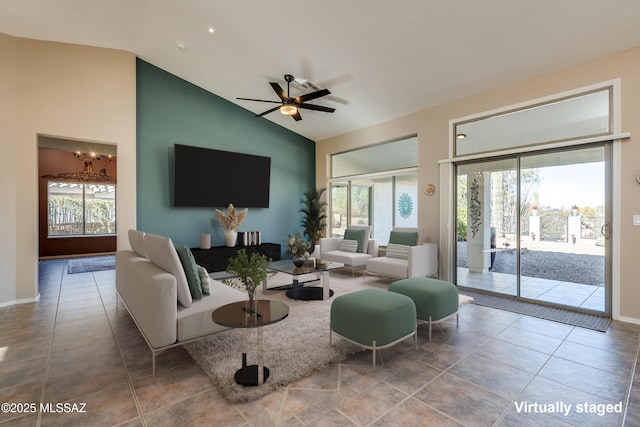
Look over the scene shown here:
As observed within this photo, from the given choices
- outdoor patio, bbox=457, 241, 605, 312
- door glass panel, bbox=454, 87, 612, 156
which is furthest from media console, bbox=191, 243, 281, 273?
door glass panel, bbox=454, 87, 612, 156

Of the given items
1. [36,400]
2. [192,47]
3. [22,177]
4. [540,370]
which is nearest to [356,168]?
[192,47]

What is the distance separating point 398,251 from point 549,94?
313 centimetres

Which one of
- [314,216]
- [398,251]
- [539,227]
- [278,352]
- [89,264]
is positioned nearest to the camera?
[278,352]

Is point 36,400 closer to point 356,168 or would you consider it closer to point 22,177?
point 22,177

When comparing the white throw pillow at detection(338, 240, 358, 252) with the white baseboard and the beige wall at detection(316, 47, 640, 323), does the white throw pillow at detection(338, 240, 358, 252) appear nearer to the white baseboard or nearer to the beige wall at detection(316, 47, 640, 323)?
the beige wall at detection(316, 47, 640, 323)

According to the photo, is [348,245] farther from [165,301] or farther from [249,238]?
[165,301]

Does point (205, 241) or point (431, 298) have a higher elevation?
point (205, 241)

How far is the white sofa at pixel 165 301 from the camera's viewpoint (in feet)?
7.62

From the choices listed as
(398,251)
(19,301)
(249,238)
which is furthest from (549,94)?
(19,301)

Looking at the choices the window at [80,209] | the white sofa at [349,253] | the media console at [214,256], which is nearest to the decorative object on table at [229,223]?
the media console at [214,256]

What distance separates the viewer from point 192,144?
6.27 m

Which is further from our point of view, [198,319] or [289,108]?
[289,108]

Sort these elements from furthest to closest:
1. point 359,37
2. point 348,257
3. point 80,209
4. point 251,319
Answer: point 80,209 < point 348,257 < point 359,37 < point 251,319

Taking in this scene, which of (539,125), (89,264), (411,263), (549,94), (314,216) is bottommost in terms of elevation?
(89,264)
